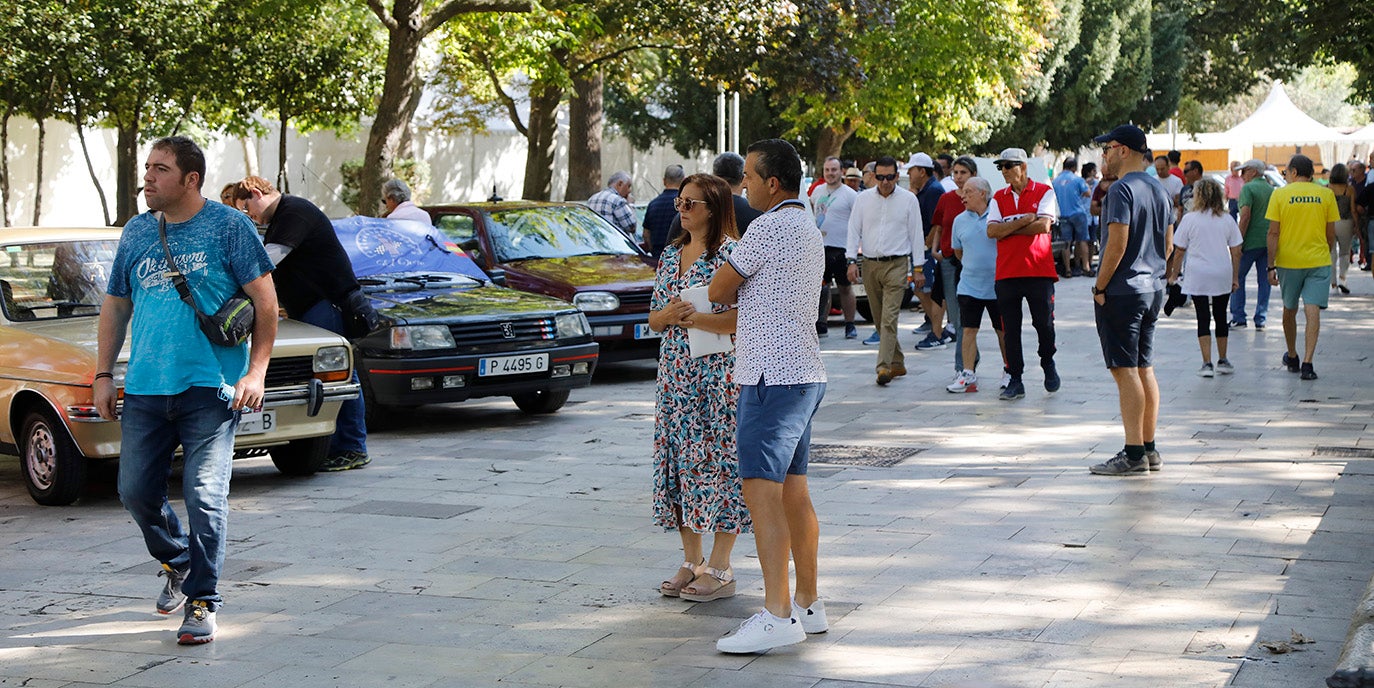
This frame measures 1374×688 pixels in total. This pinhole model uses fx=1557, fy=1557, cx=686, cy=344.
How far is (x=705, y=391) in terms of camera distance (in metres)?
6.19

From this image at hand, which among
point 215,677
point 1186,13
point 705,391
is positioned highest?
point 1186,13

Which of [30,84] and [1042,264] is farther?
[30,84]

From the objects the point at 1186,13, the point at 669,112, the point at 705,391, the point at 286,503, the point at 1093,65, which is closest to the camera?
the point at 705,391

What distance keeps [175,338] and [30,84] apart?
1876cm

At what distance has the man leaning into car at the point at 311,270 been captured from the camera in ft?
30.6

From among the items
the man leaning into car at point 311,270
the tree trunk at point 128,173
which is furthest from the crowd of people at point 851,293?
the tree trunk at point 128,173

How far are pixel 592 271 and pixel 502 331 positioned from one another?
2.55m

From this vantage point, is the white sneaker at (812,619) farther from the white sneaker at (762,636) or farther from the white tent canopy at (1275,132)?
the white tent canopy at (1275,132)

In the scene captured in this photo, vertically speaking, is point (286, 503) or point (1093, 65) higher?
point (1093, 65)

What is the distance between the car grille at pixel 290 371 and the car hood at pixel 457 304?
2004mm

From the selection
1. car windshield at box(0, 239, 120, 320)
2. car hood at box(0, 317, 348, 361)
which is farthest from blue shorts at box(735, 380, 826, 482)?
car windshield at box(0, 239, 120, 320)

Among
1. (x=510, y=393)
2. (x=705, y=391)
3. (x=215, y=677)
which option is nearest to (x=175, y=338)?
(x=215, y=677)

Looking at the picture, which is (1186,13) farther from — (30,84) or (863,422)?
(863,422)

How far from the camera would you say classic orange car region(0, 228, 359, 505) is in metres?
8.20
